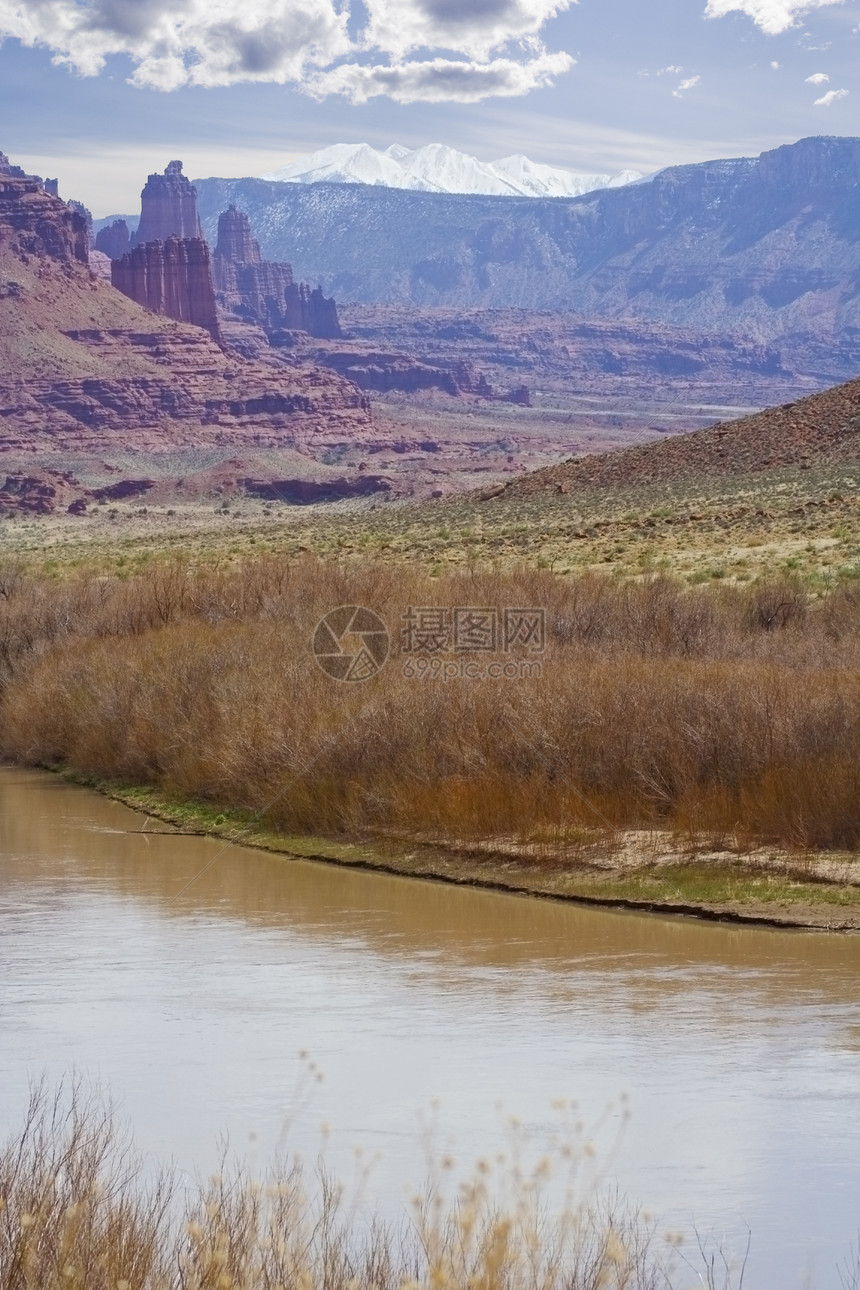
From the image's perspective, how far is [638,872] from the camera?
17.3m

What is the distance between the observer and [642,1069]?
36.1ft

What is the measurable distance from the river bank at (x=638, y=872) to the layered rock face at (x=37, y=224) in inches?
6675

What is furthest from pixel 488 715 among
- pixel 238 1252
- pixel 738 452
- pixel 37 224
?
pixel 37 224

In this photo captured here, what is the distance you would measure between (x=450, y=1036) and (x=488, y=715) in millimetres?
7685

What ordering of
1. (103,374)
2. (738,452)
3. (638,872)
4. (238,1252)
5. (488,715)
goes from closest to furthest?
(238,1252)
(638,872)
(488,715)
(738,452)
(103,374)

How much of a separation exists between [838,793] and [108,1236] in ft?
39.5

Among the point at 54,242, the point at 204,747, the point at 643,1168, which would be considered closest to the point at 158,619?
the point at 204,747

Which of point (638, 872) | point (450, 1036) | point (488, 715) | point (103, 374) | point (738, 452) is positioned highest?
point (103, 374)

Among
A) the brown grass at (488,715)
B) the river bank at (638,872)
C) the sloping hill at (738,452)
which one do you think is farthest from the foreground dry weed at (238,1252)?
the sloping hill at (738,452)

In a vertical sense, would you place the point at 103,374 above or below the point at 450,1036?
above

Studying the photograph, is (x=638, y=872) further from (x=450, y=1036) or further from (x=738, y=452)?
(x=738, y=452)

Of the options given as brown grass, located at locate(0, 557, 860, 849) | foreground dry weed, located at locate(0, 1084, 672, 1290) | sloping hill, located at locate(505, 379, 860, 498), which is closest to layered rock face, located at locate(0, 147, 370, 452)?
sloping hill, located at locate(505, 379, 860, 498)

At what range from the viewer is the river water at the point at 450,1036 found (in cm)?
917

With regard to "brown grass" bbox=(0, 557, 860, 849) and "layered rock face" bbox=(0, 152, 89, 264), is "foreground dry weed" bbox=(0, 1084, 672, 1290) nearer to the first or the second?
"brown grass" bbox=(0, 557, 860, 849)
